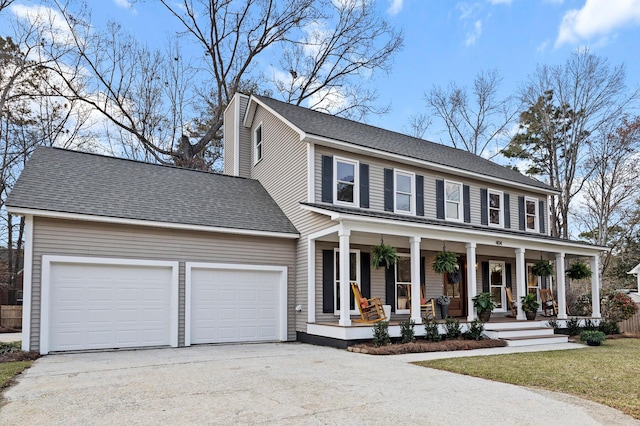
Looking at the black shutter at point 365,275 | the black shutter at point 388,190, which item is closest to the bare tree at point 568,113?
the black shutter at point 388,190

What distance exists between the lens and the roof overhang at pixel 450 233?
422 inches

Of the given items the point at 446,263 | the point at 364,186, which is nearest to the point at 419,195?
the point at 364,186

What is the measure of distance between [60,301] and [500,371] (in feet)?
27.4

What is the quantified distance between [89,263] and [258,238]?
12.8 ft

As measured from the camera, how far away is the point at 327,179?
40.5ft

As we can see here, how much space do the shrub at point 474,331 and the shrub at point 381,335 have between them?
8.09 ft

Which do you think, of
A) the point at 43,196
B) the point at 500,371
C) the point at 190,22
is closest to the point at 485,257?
the point at 500,371

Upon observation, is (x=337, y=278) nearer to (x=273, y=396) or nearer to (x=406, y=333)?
(x=406, y=333)

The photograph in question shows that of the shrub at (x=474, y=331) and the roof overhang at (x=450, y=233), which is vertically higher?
the roof overhang at (x=450, y=233)

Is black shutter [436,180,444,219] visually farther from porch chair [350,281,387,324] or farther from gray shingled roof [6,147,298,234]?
gray shingled roof [6,147,298,234]

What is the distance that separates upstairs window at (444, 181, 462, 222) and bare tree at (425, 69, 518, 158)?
14.0m

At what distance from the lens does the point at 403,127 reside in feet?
95.7

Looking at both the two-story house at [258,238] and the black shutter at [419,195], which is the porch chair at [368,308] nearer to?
the two-story house at [258,238]

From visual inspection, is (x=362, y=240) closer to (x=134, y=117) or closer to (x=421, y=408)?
(x=421, y=408)
